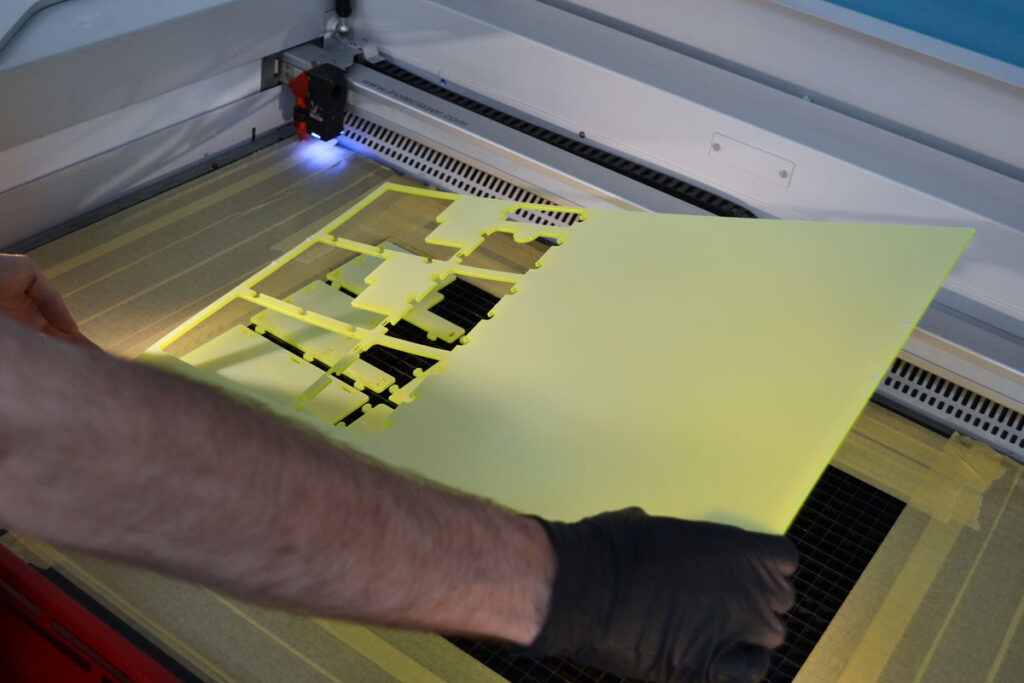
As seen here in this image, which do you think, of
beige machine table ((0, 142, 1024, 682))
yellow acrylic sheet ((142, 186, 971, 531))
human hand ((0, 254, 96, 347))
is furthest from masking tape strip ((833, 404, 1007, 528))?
human hand ((0, 254, 96, 347))

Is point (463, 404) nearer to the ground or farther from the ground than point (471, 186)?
nearer to the ground

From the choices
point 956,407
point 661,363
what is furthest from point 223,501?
point 956,407

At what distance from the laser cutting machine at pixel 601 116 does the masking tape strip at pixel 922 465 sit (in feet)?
0.10

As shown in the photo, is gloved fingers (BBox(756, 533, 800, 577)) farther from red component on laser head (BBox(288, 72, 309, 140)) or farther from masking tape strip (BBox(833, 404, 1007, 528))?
red component on laser head (BBox(288, 72, 309, 140))

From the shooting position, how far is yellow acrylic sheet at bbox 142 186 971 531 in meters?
1.41

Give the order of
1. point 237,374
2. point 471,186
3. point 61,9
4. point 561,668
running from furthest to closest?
point 471,186 < point 61,9 < point 237,374 < point 561,668

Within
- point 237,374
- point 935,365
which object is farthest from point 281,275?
point 935,365

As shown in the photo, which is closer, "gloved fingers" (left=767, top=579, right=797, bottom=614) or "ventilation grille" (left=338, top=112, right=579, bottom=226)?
"gloved fingers" (left=767, top=579, right=797, bottom=614)

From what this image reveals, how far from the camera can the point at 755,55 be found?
220 centimetres

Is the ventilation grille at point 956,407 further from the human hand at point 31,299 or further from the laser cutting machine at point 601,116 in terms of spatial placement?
the human hand at point 31,299

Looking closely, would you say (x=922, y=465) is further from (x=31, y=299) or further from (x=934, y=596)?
(x=31, y=299)

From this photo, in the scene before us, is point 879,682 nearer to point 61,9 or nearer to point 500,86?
point 500,86

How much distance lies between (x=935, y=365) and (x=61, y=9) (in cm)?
195

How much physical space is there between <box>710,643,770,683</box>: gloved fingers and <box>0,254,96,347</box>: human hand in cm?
107
